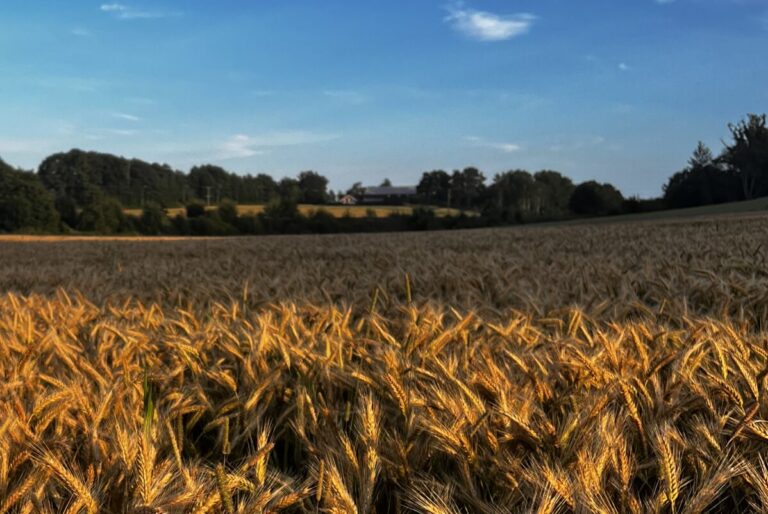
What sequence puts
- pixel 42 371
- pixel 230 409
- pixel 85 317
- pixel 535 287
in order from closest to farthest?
pixel 230 409 → pixel 42 371 → pixel 85 317 → pixel 535 287

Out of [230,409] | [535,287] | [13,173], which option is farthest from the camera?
[13,173]

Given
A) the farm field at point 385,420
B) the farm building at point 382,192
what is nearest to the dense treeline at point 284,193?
the farm building at point 382,192

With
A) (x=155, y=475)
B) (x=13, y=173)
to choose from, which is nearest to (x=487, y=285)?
(x=155, y=475)

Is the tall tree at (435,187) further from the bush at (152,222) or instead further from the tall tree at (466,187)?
the bush at (152,222)

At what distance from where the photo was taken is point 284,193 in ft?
342

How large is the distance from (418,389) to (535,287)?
219cm

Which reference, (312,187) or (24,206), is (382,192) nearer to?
(312,187)

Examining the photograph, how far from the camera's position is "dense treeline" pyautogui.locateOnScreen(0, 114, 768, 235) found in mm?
55906

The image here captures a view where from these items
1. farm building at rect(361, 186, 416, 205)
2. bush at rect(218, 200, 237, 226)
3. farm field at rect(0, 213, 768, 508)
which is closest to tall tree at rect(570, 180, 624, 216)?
bush at rect(218, 200, 237, 226)

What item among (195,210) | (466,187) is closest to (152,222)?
(195,210)

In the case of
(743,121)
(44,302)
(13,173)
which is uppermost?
(743,121)

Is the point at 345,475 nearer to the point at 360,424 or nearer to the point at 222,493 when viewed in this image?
the point at 360,424

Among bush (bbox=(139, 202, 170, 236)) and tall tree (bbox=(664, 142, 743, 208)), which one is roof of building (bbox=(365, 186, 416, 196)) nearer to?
tall tree (bbox=(664, 142, 743, 208))

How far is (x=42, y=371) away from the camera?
166 cm
